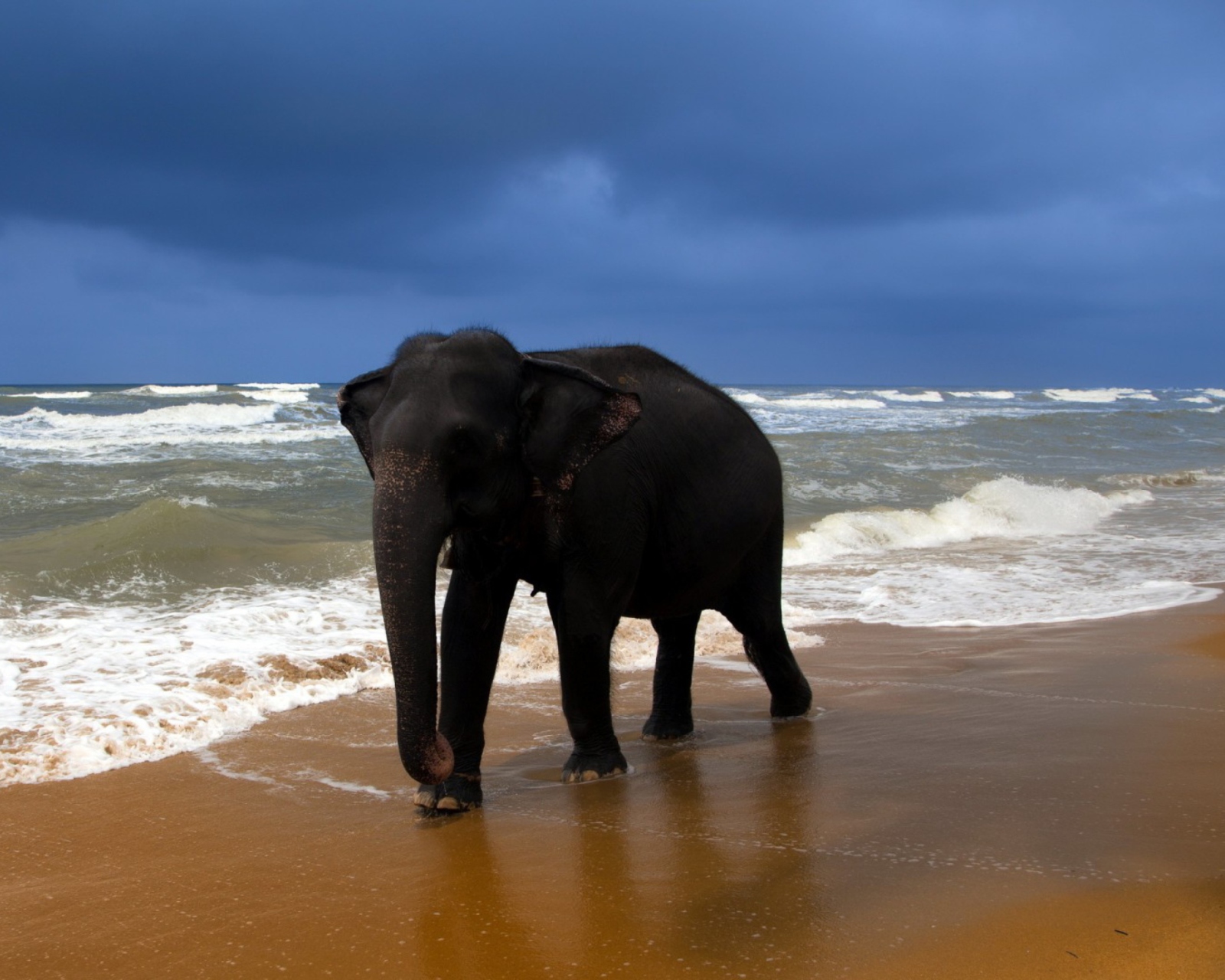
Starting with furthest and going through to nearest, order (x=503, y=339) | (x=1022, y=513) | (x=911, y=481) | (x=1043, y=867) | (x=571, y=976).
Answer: (x=911, y=481) < (x=1022, y=513) < (x=503, y=339) < (x=1043, y=867) < (x=571, y=976)

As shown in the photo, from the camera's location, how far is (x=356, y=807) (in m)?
4.70

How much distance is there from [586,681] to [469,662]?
1.62 feet

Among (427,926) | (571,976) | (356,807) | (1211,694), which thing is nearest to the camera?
(571,976)

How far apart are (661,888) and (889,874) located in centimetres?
68

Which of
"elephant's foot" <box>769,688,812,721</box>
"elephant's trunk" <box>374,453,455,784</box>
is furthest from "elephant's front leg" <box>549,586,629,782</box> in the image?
"elephant's foot" <box>769,688,812,721</box>

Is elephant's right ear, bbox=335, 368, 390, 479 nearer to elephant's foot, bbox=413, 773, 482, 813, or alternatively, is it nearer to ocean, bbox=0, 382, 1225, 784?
elephant's foot, bbox=413, 773, 482, 813

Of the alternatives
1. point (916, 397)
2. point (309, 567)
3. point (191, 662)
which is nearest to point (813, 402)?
point (916, 397)

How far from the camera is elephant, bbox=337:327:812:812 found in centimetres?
386

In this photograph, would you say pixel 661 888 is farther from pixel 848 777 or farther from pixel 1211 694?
pixel 1211 694

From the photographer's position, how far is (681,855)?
152 inches

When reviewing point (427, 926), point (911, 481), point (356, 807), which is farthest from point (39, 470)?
point (427, 926)

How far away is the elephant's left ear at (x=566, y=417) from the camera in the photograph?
173 inches

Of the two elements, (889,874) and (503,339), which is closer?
(889,874)

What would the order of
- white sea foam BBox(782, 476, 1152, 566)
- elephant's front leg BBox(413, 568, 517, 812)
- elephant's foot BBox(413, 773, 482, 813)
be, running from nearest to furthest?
1. elephant's foot BBox(413, 773, 482, 813)
2. elephant's front leg BBox(413, 568, 517, 812)
3. white sea foam BBox(782, 476, 1152, 566)
